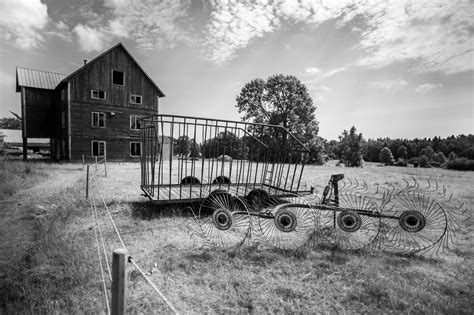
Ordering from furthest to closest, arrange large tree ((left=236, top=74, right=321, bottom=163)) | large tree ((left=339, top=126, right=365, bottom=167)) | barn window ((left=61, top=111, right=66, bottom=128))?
large tree ((left=339, top=126, right=365, bottom=167))
large tree ((left=236, top=74, right=321, bottom=163))
barn window ((left=61, top=111, right=66, bottom=128))

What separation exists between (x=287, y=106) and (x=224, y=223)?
99.0ft

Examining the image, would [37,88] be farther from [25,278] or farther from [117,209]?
[25,278]

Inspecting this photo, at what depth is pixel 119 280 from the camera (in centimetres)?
160

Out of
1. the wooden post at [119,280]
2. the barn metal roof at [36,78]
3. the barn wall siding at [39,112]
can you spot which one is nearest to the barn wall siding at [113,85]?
the barn metal roof at [36,78]

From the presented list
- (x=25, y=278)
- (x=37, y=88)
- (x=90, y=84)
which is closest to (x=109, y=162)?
(x=90, y=84)

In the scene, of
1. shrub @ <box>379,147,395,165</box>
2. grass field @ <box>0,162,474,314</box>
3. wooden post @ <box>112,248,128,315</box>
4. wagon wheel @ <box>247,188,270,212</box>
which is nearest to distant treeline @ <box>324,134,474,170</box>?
shrub @ <box>379,147,395,165</box>

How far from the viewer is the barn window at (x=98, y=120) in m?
21.1

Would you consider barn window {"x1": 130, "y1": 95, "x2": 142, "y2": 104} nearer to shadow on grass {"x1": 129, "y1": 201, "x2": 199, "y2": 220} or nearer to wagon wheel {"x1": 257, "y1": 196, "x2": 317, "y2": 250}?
shadow on grass {"x1": 129, "y1": 201, "x2": 199, "y2": 220}

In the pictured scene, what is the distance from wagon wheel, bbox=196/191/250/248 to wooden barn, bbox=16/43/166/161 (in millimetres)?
16693

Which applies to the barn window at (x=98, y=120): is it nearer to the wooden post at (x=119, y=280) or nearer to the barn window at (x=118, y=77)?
the barn window at (x=118, y=77)

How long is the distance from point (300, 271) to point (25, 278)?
3.79 meters

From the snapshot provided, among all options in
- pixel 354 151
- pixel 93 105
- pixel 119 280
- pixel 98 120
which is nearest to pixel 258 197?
pixel 119 280

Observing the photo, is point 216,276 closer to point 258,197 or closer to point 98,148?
point 258,197

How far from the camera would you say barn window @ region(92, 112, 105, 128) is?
21.1 m
